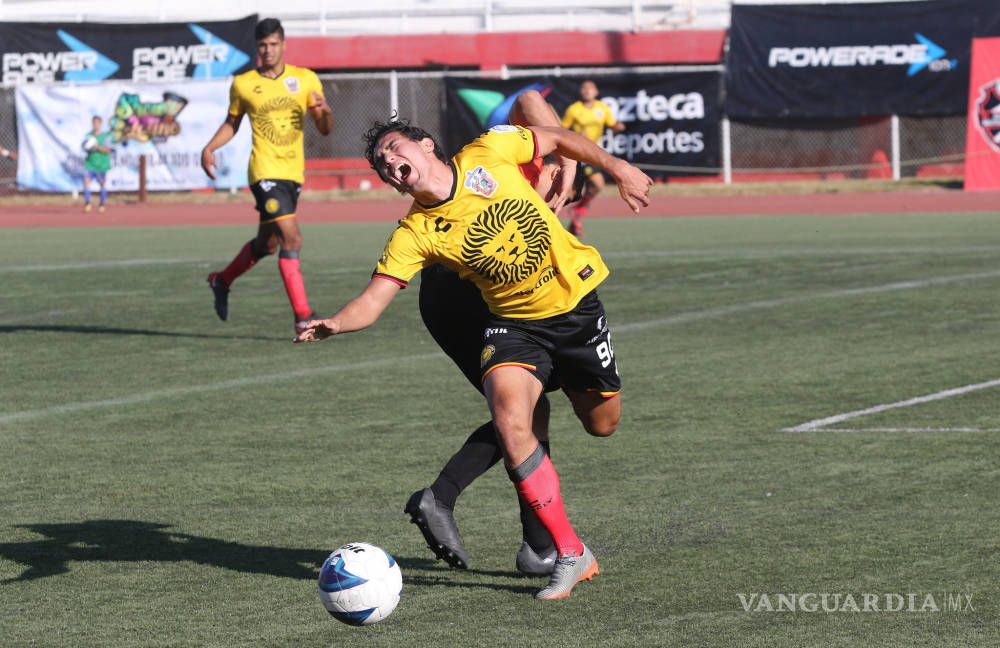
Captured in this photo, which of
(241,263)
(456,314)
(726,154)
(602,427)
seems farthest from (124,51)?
(602,427)

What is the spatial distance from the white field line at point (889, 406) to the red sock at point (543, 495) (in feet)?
9.79

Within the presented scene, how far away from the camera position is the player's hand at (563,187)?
6.15m

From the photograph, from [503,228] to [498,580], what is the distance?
49.3 inches

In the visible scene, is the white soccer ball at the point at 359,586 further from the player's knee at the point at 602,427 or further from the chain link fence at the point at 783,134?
the chain link fence at the point at 783,134

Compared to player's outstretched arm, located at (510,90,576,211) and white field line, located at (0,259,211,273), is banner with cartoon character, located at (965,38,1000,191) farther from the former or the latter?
player's outstretched arm, located at (510,90,576,211)

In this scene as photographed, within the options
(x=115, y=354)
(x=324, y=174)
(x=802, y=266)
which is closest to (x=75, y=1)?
(x=324, y=174)

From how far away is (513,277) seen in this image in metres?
5.50

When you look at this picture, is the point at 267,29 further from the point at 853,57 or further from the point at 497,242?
the point at 853,57

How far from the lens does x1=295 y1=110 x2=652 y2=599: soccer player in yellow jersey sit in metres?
5.33

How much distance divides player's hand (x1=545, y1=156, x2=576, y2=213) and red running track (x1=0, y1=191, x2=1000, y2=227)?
2074 centimetres

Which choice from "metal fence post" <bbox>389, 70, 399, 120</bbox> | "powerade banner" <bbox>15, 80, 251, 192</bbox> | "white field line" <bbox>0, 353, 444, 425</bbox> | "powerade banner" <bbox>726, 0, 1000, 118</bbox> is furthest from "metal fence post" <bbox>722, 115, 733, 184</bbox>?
"white field line" <bbox>0, 353, 444, 425</bbox>

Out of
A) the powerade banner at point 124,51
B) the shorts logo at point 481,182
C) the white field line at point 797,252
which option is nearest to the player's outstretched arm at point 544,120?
the shorts logo at point 481,182

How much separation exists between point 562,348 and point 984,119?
25921mm

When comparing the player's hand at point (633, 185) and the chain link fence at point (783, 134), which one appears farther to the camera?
the chain link fence at point (783, 134)
